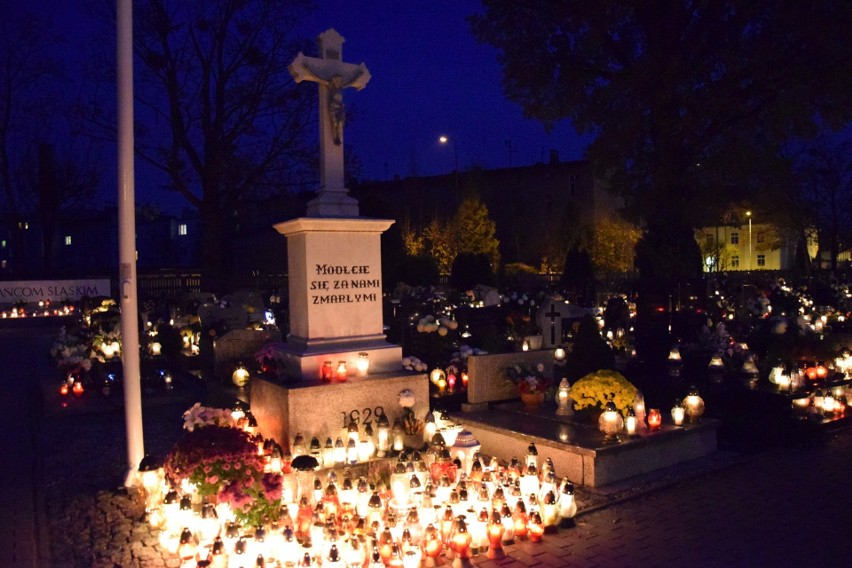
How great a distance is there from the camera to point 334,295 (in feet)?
26.8

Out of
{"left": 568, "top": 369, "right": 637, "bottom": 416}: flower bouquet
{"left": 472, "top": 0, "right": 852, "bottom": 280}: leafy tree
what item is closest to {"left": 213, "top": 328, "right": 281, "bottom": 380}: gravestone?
{"left": 568, "top": 369, "right": 637, "bottom": 416}: flower bouquet

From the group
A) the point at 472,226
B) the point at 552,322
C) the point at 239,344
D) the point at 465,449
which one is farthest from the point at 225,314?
the point at 472,226

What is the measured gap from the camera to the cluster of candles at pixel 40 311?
25.6 m

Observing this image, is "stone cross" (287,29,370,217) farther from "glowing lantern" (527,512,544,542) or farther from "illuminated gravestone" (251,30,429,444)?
"glowing lantern" (527,512,544,542)

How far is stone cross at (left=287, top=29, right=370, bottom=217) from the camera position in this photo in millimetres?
8312

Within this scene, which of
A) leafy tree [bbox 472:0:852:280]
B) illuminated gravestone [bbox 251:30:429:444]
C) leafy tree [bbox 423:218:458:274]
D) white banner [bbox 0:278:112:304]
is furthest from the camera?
leafy tree [bbox 423:218:458:274]

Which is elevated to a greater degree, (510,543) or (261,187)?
(261,187)

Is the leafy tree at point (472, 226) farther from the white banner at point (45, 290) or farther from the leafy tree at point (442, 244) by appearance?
the white banner at point (45, 290)

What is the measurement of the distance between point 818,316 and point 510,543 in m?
17.1

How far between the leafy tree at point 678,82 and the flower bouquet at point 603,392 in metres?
10.3

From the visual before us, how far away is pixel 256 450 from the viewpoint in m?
5.85

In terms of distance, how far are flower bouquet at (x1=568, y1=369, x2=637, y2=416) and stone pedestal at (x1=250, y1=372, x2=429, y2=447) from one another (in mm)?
1723

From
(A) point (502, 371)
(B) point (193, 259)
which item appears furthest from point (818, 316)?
(B) point (193, 259)

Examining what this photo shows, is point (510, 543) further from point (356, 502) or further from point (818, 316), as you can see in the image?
point (818, 316)
